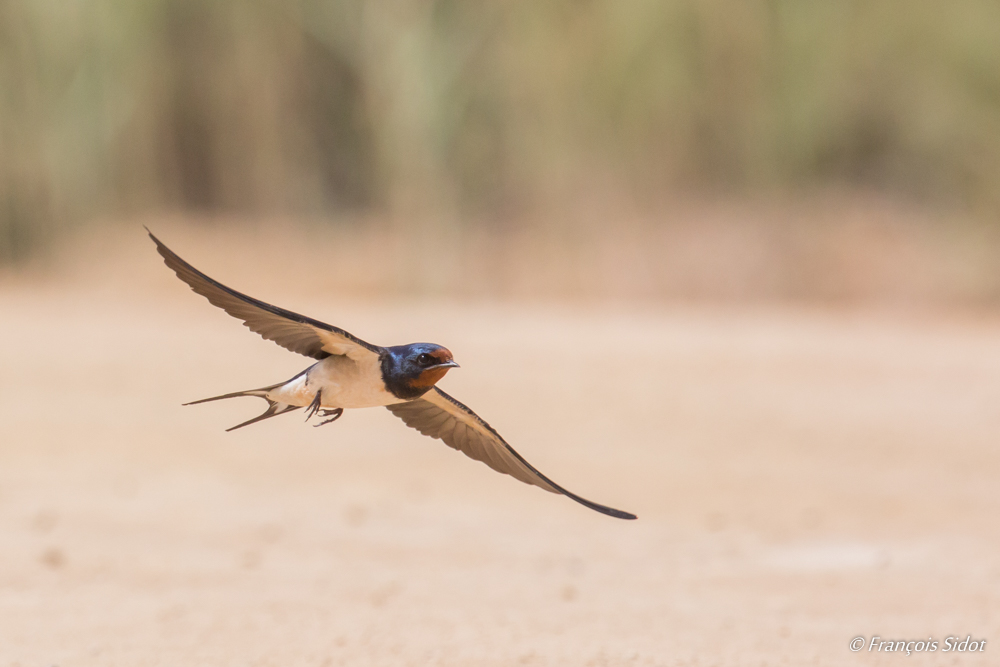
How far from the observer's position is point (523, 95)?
14.6 meters

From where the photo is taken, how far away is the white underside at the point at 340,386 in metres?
2.62

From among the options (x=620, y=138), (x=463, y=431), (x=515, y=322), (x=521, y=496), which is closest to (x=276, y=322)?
(x=463, y=431)

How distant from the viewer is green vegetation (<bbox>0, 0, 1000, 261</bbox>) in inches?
561

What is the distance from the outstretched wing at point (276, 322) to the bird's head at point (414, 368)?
5cm

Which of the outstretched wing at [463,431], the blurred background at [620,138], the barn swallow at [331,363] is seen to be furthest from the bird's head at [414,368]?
the blurred background at [620,138]

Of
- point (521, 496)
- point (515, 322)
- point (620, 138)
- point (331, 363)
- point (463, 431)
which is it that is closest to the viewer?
point (331, 363)

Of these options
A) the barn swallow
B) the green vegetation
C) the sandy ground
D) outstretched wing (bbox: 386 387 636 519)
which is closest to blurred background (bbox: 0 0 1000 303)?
the green vegetation

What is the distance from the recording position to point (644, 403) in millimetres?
10078

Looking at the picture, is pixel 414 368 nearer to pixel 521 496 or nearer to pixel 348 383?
pixel 348 383

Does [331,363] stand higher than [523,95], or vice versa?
[523,95]

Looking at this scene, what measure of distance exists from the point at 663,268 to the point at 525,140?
203cm

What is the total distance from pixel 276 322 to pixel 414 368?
28 centimetres

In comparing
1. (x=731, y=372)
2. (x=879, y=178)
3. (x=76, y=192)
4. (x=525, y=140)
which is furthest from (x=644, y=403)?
(x=76, y=192)

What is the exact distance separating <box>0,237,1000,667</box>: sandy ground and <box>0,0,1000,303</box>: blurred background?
1155mm
